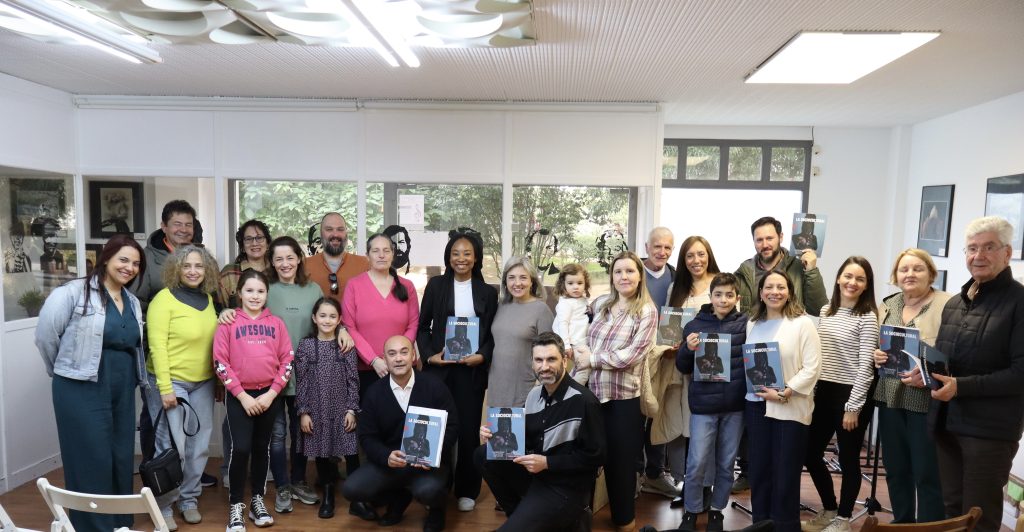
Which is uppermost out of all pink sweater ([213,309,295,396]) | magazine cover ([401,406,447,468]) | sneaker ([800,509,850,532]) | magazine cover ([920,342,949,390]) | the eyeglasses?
the eyeglasses

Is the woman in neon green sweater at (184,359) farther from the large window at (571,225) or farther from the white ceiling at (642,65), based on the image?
the large window at (571,225)

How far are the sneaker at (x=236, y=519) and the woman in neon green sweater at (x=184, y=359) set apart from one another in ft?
0.90

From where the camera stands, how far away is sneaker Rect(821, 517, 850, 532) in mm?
3437

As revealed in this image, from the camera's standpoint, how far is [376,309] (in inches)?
146

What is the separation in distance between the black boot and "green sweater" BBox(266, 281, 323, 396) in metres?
0.66

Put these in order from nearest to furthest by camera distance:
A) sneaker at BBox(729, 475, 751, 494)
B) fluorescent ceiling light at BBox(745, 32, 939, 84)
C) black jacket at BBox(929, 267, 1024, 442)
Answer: black jacket at BBox(929, 267, 1024, 442)
fluorescent ceiling light at BBox(745, 32, 939, 84)
sneaker at BBox(729, 475, 751, 494)

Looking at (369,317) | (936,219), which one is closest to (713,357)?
(369,317)

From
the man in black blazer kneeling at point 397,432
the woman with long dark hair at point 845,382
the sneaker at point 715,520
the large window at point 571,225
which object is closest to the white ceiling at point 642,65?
the large window at point 571,225

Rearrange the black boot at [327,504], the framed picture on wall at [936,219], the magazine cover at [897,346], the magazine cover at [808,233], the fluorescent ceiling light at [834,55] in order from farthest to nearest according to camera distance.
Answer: the framed picture on wall at [936,219] < the magazine cover at [808,233] < the black boot at [327,504] < the fluorescent ceiling light at [834,55] < the magazine cover at [897,346]

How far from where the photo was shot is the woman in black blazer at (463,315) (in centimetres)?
369

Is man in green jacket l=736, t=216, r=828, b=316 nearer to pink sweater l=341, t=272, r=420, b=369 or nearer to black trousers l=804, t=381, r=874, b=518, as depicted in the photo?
black trousers l=804, t=381, r=874, b=518

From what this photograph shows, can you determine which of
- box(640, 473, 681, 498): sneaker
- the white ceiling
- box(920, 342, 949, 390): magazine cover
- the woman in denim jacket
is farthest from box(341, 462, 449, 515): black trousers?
box(920, 342, 949, 390): magazine cover

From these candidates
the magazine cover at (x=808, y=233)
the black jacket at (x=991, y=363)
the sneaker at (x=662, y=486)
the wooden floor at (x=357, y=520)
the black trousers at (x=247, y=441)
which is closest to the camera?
the black jacket at (x=991, y=363)

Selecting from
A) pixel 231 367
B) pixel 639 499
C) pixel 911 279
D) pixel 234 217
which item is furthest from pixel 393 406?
pixel 911 279
